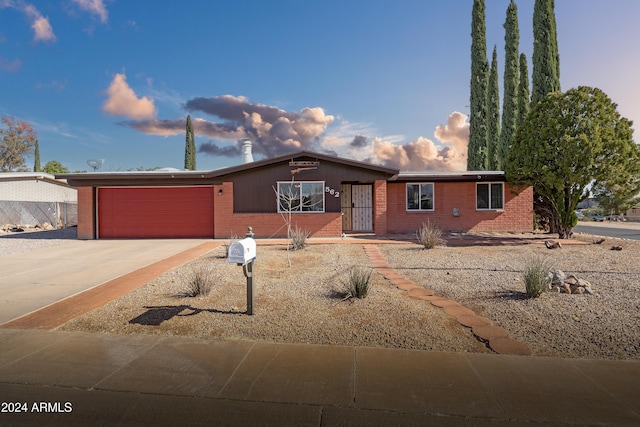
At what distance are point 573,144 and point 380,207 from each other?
7.12 metres

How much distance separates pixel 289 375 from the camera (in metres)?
3.12

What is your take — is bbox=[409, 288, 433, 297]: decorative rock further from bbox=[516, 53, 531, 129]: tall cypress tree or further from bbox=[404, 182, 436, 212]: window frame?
bbox=[516, 53, 531, 129]: tall cypress tree

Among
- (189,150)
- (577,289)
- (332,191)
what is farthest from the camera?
(189,150)

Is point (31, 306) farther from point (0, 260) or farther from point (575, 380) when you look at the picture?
point (575, 380)

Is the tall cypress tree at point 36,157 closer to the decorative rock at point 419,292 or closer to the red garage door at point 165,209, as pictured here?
the red garage door at point 165,209

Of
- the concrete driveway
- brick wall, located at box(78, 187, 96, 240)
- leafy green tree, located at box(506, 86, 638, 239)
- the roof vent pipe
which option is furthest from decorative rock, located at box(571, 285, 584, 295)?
brick wall, located at box(78, 187, 96, 240)

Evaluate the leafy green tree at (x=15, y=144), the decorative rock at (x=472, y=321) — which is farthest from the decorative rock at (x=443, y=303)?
the leafy green tree at (x=15, y=144)

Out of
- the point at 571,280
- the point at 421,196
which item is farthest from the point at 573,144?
the point at 571,280

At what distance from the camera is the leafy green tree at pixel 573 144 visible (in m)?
11.2

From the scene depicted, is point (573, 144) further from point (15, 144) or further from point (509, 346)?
point (15, 144)

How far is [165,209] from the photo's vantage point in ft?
49.5

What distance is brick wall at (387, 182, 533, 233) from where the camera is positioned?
16.2 metres

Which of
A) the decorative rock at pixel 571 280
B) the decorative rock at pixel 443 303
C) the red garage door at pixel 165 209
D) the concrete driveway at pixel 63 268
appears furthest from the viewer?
the red garage door at pixel 165 209

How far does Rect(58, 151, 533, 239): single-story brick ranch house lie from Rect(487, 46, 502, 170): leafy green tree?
1252cm
